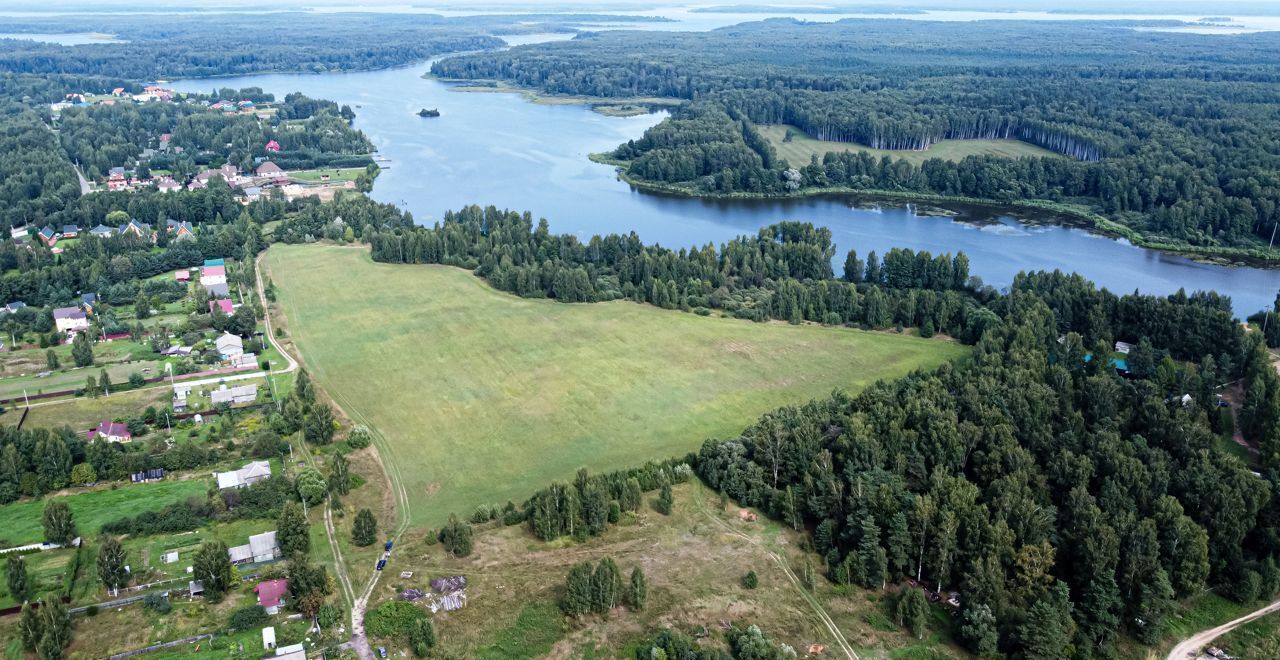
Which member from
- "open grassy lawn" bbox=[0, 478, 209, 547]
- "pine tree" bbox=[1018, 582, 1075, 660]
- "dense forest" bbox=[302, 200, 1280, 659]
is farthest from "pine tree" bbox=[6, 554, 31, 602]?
"pine tree" bbox=[1018, 582, 1075, 660]

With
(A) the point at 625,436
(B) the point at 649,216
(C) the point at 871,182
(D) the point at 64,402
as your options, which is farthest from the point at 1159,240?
(D) the point at 64,402

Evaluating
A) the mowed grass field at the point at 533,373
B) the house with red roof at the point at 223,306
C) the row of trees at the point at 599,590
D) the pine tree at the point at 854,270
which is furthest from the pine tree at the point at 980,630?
the house with red roof at the point at 223,306

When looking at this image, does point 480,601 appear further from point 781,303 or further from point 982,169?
point 982,169

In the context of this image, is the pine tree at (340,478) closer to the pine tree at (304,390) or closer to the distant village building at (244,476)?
the distant village building at (244,476)

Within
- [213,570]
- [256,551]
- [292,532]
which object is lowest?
[256,551]

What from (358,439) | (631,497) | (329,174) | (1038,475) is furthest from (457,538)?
(329,174)

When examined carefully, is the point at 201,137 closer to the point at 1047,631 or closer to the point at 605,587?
the point at 605,587
